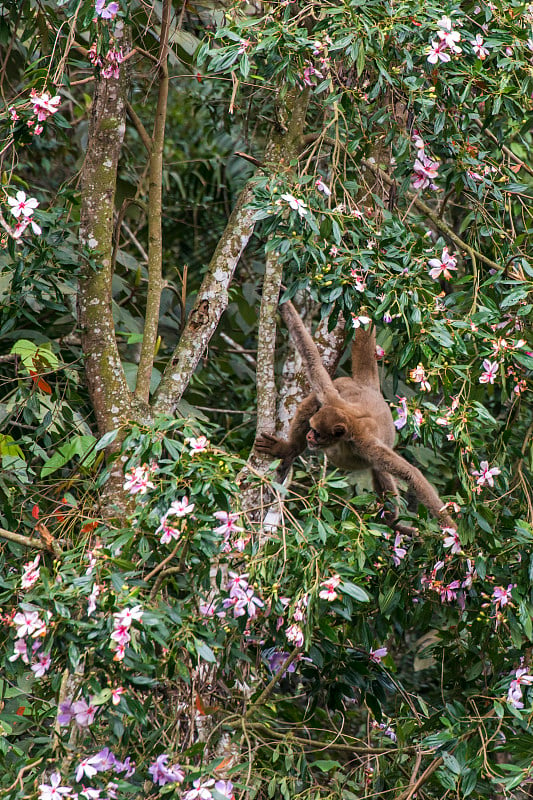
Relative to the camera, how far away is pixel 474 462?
3598mm

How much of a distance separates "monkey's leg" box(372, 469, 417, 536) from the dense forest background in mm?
127

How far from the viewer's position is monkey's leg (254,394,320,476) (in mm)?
4688

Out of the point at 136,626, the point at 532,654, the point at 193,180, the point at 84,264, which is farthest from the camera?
the point at 193,180

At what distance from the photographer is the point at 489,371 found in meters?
3.66

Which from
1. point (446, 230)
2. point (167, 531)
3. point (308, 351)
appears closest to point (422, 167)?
point (446, 230)

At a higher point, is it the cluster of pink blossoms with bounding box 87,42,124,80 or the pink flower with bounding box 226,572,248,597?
the cluster of pink blossoms with bounding box 87,42,124,80

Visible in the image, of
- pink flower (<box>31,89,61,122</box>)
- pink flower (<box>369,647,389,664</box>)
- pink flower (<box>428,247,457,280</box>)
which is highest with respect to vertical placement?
pink flower (<box>31,89,61,122</box>)

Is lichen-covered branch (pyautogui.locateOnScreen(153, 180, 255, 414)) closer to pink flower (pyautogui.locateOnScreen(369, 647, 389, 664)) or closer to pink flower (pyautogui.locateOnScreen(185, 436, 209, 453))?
pink flower (pyautogui.locateOnScreen(185, 436, 209, 453))

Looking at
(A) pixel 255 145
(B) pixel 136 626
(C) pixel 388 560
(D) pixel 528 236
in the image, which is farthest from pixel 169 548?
(A) pixel 255 145

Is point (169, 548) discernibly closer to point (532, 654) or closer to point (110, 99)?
point (532, 654)

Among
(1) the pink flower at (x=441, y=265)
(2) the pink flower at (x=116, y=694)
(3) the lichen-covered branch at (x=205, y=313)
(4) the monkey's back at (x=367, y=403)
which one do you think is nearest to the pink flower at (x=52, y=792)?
(2) the pink flower at (x=116, y=694)

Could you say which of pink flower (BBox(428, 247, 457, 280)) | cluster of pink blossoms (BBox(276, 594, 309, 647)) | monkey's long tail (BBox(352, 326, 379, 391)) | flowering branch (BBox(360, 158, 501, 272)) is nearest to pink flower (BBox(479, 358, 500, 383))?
pink flower (BBox(428, 247, 457, 280))

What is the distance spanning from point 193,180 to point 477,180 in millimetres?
3701

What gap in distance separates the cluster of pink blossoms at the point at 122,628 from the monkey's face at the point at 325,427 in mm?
2077
